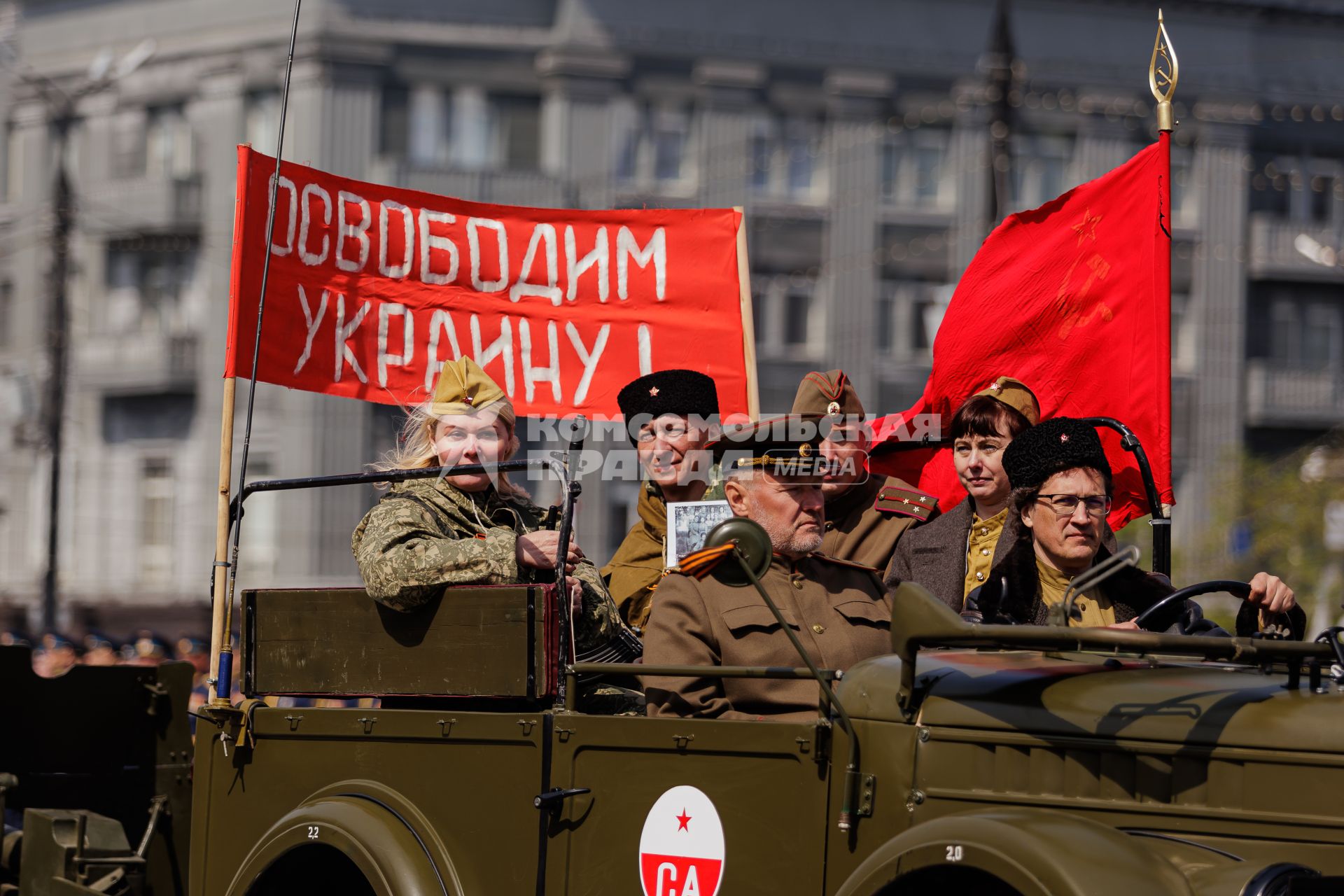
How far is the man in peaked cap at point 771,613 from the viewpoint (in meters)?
4.97

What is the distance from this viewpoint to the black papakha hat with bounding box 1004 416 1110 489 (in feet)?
17.0

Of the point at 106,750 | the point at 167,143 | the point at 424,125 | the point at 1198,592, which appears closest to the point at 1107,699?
the point at 1198,592

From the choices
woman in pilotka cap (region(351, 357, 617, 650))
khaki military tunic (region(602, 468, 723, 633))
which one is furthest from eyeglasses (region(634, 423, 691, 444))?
woman in pilotka cap (region(351, 357, 617, 650))

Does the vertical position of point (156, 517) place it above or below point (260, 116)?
below

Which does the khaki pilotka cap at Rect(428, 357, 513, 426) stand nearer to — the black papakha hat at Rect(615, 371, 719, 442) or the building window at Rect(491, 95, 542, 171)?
the black papakha hat at Rect(615, 371, 719, 442)

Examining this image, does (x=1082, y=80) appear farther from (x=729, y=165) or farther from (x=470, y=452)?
(x=470, y=452)

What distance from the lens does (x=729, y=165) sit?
34375 millimetres

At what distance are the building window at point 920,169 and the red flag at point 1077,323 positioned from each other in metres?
27.8

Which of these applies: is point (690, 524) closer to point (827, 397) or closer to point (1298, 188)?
point (827, 397)

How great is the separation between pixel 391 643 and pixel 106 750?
7.52ft

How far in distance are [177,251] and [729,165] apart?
1027cm

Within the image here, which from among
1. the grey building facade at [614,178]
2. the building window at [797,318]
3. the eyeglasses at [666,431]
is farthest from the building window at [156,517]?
the eyeglasses at [666,431]

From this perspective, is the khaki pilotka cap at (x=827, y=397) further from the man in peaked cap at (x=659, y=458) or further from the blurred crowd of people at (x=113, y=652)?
the blurred crowd of people at (x=113, y=652)

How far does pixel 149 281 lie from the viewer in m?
35.6
